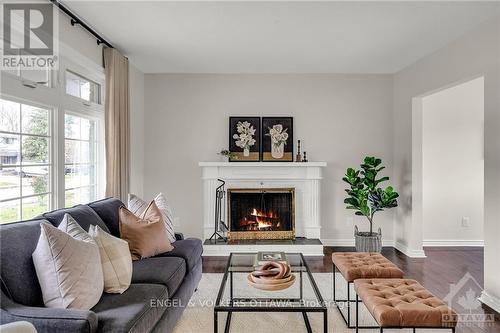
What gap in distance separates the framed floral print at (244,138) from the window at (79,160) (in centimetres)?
196

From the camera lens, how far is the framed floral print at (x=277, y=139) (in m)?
5.07

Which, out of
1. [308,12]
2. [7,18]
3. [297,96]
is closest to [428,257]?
[297,96]

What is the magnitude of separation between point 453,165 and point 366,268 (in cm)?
342

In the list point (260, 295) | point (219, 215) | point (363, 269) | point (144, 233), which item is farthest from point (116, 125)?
point (363, 269)

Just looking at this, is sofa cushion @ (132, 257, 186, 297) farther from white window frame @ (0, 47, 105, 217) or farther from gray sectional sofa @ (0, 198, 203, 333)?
white window frame @ (0, 47, 105, 217)

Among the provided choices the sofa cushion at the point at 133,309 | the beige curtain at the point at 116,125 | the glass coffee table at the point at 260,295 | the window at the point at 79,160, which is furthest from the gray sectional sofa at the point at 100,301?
the beige curtain at the point at 116,125

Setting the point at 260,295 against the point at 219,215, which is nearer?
the point at 260,295

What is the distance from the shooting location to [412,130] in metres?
4.67

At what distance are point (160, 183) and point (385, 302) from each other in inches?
152

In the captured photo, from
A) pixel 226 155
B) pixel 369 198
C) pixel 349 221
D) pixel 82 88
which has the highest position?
pixel 82 88

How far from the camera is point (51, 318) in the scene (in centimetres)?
155

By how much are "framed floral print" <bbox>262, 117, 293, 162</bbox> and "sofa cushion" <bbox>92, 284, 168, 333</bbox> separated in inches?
124

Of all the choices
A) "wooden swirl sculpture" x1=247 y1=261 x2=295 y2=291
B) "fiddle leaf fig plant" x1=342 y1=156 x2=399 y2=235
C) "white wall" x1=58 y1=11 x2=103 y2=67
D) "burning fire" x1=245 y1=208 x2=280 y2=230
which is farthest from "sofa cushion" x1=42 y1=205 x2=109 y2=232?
"fiddle leaf fig plant" x1=342 y1=156 x2=399 y2=235

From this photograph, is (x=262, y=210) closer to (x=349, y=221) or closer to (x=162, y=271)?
(x=349, y=221)
